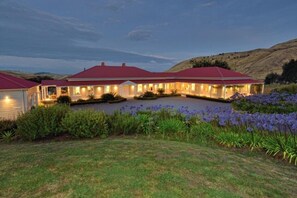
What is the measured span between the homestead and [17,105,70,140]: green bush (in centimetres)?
2182

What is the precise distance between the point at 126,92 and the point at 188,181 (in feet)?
97.9

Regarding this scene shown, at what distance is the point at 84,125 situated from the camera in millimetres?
7422

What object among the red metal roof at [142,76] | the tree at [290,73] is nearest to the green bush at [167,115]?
the red metal roof at [142,76]

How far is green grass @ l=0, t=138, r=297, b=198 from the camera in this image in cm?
310

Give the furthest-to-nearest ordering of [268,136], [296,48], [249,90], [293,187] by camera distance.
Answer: [296,48] → [249,90] → [268,136] → [293,187]

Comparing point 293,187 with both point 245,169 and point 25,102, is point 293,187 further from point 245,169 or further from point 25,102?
point 25,102

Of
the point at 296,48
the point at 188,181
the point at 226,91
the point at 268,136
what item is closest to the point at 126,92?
the point at 226,91

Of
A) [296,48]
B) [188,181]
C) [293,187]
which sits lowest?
[293,187]

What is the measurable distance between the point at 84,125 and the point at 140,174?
14.7ft

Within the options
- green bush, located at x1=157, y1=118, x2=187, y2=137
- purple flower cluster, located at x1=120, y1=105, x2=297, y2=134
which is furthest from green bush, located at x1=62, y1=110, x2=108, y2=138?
purple flower cluster, located at x1=120, y1=105, x2=297, y2=134

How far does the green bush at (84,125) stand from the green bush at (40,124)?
0.44 meters

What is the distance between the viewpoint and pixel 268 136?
6.47m

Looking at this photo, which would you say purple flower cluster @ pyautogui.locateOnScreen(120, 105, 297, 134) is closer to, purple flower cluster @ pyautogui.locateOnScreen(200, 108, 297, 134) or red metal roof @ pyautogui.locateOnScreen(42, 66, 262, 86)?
purple flower cluster @ pyautogui.locateOnScreen(200, 108, 297, 134)

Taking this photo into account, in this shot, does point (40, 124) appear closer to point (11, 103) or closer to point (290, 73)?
point (11, 103)
